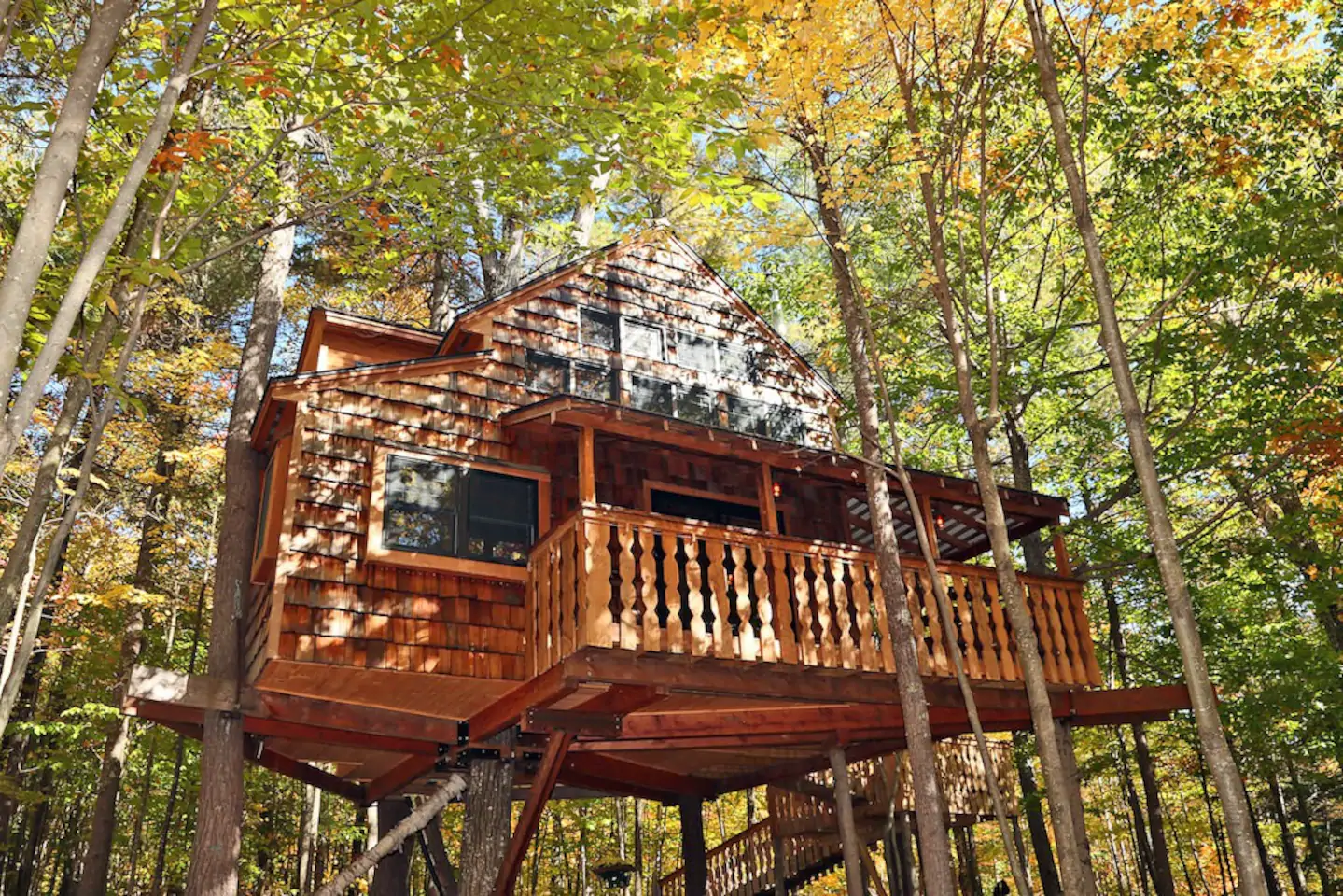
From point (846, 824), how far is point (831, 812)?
13.6 ft

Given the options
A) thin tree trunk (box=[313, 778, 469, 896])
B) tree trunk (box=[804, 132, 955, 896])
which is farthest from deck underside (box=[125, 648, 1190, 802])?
tree trunk (box=[804, 132, 955, 896])

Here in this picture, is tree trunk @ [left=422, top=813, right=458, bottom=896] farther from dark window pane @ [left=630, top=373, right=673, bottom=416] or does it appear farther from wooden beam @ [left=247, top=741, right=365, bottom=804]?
dark window pane @ [left=630, top=373, right=673, bottom=416]

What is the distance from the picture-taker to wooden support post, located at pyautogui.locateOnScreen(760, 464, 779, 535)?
977 centimetres

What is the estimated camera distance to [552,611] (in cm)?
843

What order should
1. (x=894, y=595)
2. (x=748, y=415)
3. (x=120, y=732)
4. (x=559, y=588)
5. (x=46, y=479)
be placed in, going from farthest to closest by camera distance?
1. (x=120, y=732)
2. (x=748, y=415)
3. (x=894, y=595)
4. (x=559, y=588)
5. (x=46, y=479)

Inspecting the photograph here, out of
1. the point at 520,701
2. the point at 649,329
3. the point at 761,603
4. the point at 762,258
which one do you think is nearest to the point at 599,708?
the point at 520,701

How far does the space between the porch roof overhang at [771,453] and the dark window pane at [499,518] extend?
0.64m

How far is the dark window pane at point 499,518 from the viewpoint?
9734mm

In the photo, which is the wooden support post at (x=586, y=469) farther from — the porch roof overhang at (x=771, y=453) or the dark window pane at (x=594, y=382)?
the dark window pane at (x=594, y=382)

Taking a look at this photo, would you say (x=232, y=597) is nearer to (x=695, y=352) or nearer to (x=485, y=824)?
(x=485, y=824)

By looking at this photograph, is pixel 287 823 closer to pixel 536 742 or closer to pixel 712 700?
pixel 536 742

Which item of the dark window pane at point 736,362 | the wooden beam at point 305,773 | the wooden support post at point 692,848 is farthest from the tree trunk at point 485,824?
the dark window pane at point 736,362

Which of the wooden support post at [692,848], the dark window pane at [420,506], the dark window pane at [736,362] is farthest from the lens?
the dark window pane at [736,362]

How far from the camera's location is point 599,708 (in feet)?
28.2
